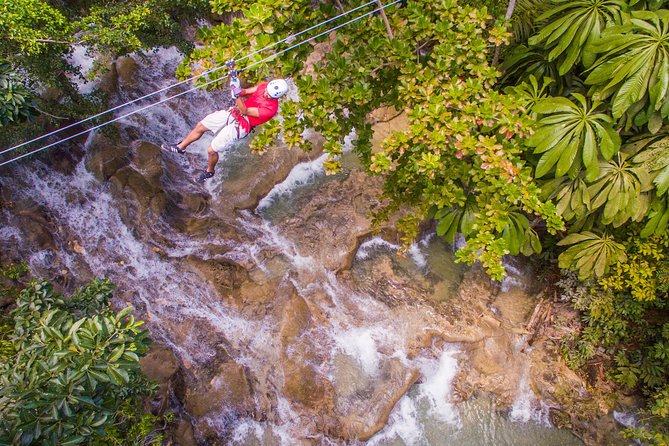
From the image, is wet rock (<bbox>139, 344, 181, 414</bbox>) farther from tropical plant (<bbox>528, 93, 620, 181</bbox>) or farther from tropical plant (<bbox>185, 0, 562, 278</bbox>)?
tropical plant (<bbox>528, 93, 620, 181</bbox>)

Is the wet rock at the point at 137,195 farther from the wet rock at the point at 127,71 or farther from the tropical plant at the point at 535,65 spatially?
the tropical plant at the point at 535,65

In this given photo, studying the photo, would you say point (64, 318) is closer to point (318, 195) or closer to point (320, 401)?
point (320, 401)

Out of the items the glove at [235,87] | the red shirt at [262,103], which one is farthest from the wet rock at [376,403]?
the glove at [235,87]

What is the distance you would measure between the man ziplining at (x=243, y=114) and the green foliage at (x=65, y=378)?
6.92 feet

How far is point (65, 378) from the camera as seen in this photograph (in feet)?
8.39

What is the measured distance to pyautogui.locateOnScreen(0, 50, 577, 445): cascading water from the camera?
210 inches

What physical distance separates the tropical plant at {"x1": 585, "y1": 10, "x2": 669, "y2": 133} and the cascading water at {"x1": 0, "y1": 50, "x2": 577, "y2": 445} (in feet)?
10.2

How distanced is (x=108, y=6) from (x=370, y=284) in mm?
4654

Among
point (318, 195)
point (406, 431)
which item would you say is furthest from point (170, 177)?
point (406, 431)

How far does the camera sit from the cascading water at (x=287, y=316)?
210 inches

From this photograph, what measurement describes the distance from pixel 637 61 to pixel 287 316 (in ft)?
14.5

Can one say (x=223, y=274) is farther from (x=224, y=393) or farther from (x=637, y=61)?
(x=637, y=61)

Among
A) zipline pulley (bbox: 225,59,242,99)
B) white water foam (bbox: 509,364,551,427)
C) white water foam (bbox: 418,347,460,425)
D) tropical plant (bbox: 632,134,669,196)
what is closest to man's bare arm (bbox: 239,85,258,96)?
zipline pulley (bbox: 225,59,242,99)

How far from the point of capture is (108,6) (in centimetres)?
490
